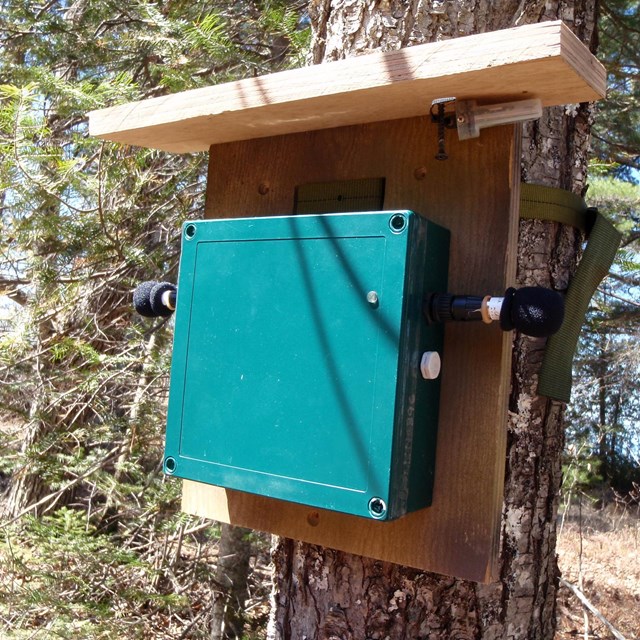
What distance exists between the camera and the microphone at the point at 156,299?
4.86 ft

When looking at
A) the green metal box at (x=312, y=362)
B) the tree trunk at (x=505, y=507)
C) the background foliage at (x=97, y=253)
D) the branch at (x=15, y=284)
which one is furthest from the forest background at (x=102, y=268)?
the green metal box at (x=312, y=362)

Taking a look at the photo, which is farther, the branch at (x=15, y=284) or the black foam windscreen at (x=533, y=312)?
the branch at (x=15, y=284)

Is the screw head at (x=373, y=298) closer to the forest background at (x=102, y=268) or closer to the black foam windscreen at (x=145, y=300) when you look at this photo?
the black foam windscreen at (x=145, y=300)

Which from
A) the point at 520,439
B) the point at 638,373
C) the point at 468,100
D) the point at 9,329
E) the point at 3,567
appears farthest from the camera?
the point at 638,373

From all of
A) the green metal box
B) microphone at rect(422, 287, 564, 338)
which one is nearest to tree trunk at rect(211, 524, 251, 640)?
the green metal box

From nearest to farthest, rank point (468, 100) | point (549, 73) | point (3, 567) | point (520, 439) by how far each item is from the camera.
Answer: point (549, 73), point (468, 100), point (520, 439), point (3, 567)

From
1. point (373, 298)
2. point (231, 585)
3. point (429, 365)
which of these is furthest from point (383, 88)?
point (231, 585)

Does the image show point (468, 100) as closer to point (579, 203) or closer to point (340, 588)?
point (579, 203)

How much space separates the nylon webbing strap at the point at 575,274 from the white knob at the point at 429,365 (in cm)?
26

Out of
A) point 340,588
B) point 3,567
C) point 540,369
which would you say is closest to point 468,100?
point 540,369

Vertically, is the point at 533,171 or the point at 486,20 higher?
the point at 486,20

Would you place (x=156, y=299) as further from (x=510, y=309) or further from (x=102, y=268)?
(x=102, y=268)

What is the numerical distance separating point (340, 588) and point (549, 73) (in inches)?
36.3

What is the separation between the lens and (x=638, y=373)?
571cm
